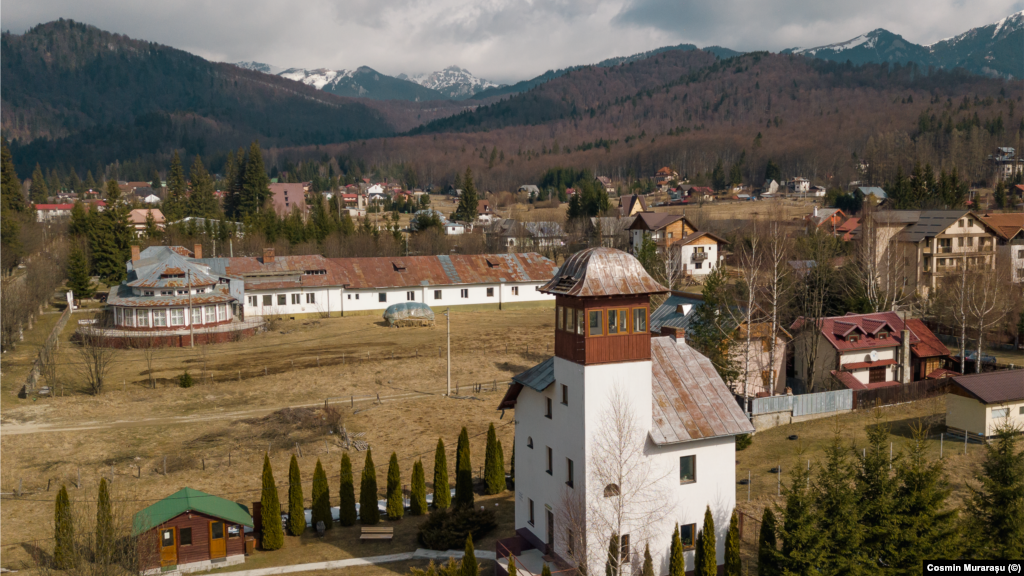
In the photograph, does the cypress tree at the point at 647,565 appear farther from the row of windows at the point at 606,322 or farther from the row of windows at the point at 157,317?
the row of windows at the point at 157,317

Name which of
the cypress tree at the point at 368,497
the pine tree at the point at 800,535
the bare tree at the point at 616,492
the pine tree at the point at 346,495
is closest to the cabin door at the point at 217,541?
the pine tree at the point at 346,495

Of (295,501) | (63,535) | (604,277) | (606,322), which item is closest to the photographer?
(606,322)

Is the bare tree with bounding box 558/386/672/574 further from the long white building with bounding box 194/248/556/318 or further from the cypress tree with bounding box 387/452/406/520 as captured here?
the long white building with bounding box 194/248/556/318

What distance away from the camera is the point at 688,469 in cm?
2441

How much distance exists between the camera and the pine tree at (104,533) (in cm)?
2100

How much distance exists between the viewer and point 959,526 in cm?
2106

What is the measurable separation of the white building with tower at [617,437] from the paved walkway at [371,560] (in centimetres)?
223

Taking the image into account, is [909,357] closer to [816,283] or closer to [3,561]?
[816,283]

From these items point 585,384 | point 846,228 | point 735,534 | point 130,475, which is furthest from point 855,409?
point 846,228

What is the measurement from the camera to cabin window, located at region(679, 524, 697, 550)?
24266mm

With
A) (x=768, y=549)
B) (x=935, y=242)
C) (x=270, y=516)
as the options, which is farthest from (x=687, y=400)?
(x=935, y=242)

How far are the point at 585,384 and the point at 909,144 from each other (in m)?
173

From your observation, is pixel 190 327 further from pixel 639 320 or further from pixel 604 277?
pixel 639 320

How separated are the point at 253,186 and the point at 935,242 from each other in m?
106
